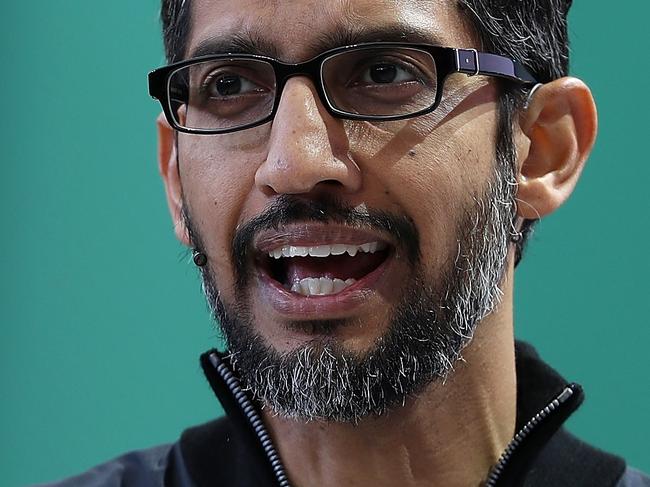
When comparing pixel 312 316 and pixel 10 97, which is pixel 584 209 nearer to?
pixel 312 316

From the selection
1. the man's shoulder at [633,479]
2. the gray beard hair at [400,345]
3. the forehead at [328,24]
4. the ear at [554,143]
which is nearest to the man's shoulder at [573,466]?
the man's shoulder at [633,479]

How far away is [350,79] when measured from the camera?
120cm

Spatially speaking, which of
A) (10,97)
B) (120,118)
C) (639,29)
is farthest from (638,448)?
(10,97)

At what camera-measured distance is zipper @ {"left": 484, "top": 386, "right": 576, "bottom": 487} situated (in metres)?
1.28

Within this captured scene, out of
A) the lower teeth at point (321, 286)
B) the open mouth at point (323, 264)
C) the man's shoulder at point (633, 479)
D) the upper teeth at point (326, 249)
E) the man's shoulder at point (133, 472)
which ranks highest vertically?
the upper teeth at point (326, 249)

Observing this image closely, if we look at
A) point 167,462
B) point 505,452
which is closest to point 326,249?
point 505,452

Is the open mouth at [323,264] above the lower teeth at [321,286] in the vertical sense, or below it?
above

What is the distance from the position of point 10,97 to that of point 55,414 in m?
0.60

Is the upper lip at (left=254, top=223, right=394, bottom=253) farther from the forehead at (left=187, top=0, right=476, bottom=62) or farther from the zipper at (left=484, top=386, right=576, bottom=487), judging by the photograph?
the zipper at (left=484, top=386, right=576, bottom=487)

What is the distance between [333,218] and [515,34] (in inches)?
13.8

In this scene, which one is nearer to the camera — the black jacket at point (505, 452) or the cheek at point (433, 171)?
the cheek at point (433, 171)

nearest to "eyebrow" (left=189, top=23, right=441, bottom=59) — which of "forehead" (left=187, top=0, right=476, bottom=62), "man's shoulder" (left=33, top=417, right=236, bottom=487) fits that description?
"forehead" (left=187, top=0, right=476, bottom=62)

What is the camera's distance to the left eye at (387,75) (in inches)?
47.1

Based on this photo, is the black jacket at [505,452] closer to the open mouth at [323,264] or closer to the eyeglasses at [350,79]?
the open mouth at [323,264]
